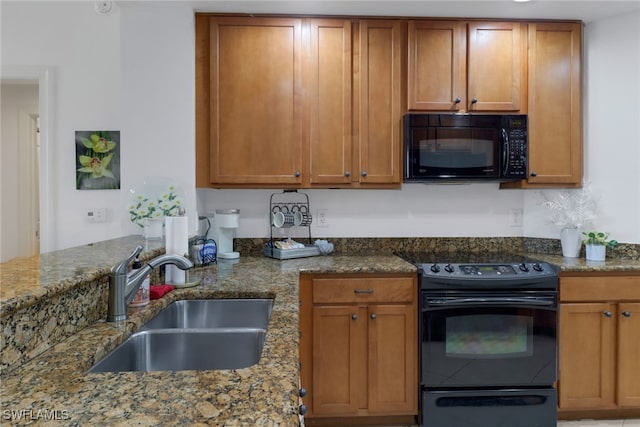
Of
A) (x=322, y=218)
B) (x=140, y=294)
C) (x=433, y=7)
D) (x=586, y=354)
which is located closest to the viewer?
(x=140, y=294)

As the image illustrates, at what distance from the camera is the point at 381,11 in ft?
7.68

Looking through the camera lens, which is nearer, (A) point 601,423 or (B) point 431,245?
(A) point 601,423

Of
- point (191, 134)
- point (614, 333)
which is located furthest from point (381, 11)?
point (614, 333)

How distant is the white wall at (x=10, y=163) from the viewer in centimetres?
356

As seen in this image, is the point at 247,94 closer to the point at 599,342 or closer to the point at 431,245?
the point at 431,245

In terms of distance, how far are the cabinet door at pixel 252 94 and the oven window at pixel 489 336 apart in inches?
56.7

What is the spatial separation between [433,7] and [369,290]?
68.4 inches

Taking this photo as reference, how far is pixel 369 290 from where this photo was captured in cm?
211

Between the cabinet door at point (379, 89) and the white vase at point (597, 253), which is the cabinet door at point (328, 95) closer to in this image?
the cabinet door at point (379, 89)

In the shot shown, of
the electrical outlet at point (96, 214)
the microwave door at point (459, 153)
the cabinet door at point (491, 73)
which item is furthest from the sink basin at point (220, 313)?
the cabinet door at point (491, 73)

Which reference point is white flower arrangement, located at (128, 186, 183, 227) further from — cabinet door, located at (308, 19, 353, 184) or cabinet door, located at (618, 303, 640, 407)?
cabinet door, located at (618, 303, 640, 407)

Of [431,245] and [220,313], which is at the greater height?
[431,245]

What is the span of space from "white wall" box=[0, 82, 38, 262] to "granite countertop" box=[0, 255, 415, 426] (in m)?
3.30

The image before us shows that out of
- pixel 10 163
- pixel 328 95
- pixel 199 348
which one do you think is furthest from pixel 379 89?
pixel 10 163
